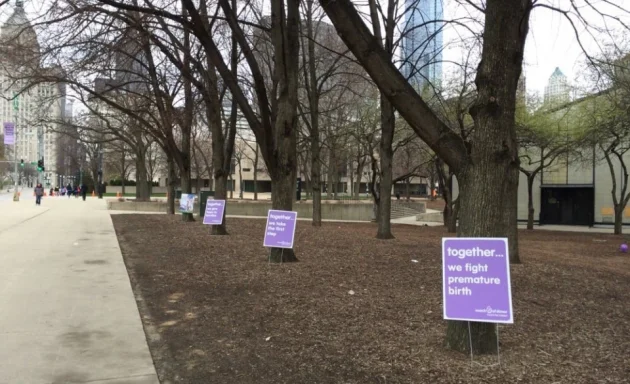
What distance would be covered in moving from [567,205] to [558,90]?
13.5 meters

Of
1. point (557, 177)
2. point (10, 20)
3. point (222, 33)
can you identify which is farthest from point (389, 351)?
point (557, 177)

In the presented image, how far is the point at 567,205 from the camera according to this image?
33.0 m

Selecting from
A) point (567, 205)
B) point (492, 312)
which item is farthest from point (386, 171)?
point (567, 205)

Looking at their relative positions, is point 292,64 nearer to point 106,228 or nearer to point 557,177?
point 106,228

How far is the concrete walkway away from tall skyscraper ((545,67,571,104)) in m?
17.3

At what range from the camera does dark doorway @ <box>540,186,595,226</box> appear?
31891 mm

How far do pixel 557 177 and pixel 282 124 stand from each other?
28.1 meters

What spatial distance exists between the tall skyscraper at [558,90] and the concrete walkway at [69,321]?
56.9 ft

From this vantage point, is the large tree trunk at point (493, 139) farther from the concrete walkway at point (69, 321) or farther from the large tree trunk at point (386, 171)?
the large tree trunk at point (386, 171)

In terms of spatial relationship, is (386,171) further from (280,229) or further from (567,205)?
(567,205)

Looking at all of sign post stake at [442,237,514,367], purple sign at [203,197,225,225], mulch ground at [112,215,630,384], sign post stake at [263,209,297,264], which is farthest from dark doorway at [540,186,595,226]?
sign post stake at [442,237,514,367]

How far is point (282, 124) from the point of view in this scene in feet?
31.7

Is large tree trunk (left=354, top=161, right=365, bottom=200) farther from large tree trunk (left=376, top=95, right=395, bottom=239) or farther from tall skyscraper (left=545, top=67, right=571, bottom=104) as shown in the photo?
large tree trunk (left=376, top=95, right=395, bottom=239)

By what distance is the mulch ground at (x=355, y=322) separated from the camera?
4238mm
